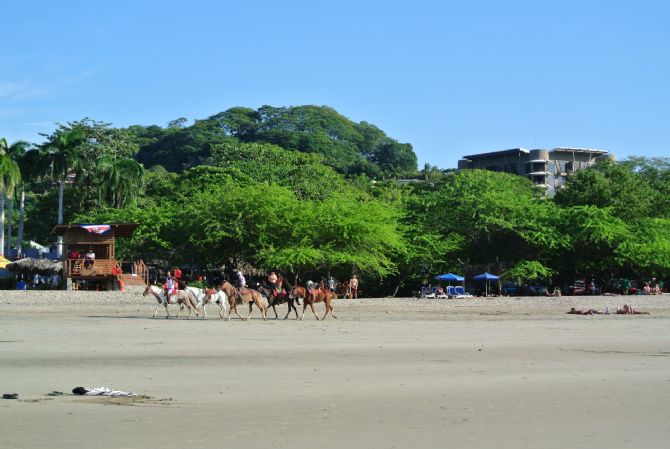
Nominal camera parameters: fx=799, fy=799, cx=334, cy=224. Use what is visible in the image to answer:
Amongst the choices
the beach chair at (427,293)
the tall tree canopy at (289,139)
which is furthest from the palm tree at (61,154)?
the tall tree canopy at (289,139)

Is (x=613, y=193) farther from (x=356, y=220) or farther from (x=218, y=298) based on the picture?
(x=218, y=298)

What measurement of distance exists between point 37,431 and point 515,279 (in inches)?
1564

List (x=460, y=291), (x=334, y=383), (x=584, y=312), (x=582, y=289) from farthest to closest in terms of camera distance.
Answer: (x=582, y=289) → (x=460, y=291) → (x=584, y=312) → (x=334, y=383)

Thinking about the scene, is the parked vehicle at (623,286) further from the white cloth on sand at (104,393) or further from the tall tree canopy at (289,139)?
the tall tree canopy at (289,139)

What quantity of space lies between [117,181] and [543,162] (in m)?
71.7

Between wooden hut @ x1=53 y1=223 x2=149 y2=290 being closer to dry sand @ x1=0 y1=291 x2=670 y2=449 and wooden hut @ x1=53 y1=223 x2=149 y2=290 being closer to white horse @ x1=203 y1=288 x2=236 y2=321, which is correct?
white horse @ x1=203 y1=288 x2=236 y2=321

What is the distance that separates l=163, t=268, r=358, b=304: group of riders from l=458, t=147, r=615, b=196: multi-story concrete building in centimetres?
7375

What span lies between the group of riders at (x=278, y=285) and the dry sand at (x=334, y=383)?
218cm

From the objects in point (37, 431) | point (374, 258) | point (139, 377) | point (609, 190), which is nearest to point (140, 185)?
point (374, 258)

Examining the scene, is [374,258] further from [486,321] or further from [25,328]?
[25,328]

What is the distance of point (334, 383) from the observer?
13172 mm

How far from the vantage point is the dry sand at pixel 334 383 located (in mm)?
9273

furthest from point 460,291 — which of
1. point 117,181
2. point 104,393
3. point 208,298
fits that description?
point 104,393

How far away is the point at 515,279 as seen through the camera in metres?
46.2
